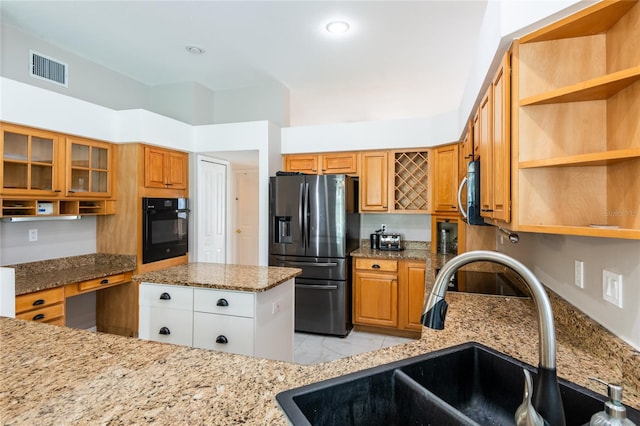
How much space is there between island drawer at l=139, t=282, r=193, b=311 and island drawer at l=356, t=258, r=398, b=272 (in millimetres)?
1982

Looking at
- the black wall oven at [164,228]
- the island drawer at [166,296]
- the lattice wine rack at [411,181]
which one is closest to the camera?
the island drawer at [166,296]

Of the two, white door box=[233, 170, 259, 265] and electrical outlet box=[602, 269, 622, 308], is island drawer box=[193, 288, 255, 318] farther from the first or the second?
white door box=[233, 170, 259, 265]

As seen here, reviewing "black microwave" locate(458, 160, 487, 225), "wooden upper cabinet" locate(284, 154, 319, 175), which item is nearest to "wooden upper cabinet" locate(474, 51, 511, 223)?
"black microwave" locate(458, 160, 487, 225)

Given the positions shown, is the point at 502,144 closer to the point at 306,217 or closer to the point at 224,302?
the point at 224,302

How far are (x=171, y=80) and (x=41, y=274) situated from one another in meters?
2.60

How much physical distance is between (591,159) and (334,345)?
2939mm

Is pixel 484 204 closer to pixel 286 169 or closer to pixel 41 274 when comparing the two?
pixel 286 169

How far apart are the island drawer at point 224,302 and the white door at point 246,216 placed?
132 inches

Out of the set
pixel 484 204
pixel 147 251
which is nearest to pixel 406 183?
pixel 484 204

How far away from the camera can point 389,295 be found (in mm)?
3631

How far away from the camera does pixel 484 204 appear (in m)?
1.80

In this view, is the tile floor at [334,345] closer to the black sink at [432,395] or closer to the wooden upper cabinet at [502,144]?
the black sink at [432,395]

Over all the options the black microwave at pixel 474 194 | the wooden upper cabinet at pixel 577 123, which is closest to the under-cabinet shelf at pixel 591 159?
the wooden upper cabinet at pixel 577 123

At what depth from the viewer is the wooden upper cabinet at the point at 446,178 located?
11.8 ft
